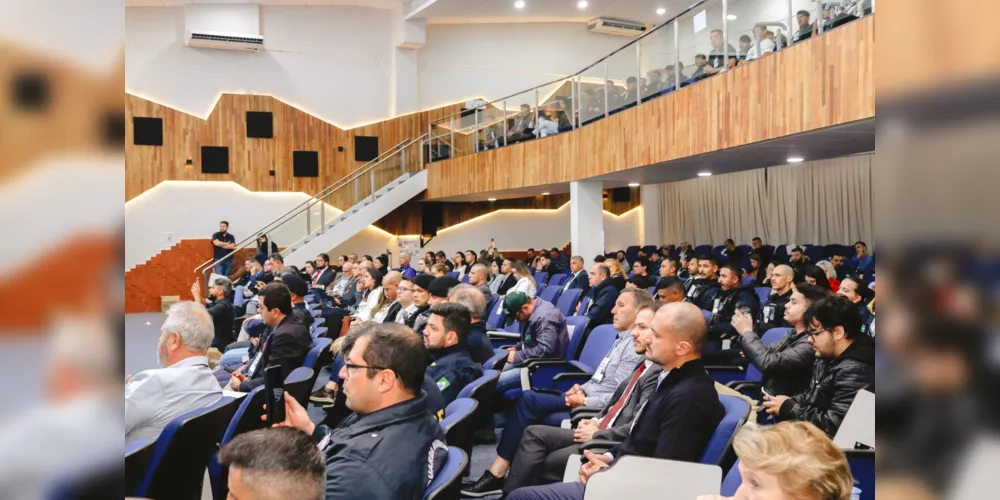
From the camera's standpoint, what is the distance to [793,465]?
5.74ft

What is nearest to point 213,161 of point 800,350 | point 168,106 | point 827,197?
point 168,106

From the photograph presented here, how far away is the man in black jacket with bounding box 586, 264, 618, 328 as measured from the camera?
649 cm

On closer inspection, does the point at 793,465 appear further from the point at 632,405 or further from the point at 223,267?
the point at 223,267

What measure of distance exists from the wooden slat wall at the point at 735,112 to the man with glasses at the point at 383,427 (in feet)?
6.99

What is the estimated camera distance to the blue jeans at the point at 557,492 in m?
2.88

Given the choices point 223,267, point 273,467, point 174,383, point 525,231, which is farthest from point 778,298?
point 525,231

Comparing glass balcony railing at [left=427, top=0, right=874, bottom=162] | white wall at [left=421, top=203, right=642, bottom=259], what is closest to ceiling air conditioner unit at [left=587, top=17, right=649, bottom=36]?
white wall at [left=421, top=203, right=642, bottom=259]

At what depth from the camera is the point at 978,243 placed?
15.7 inches

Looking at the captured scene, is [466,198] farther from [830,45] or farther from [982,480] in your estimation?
[982,480]

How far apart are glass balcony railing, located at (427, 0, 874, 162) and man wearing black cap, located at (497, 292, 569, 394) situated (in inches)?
125

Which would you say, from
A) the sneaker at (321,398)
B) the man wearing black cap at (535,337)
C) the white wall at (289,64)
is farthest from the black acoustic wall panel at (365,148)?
the man wearing black cap at (535,337)

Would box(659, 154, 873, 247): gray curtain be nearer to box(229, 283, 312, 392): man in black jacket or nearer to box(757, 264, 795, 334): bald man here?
box(757, 264, 795, 334): bald man

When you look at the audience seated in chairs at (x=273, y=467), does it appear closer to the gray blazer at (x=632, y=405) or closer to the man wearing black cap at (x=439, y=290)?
the gray blazer at (x=632, y=405)

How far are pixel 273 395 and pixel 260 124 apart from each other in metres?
14.0
